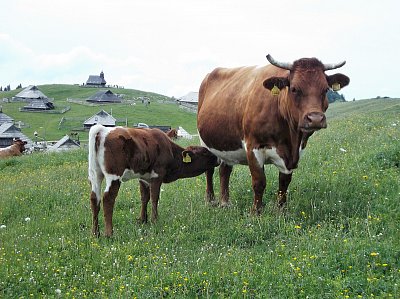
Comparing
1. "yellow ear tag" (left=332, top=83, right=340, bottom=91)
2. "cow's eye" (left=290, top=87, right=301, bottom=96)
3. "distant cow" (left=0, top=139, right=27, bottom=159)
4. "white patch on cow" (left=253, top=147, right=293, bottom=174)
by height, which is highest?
"yellow ear tag" (left=332, top=83, right=340, bottom=91)

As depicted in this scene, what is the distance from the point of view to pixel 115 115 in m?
87.4

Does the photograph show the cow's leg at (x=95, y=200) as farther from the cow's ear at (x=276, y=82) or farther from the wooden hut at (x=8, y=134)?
the wooden hut at (x=8, y=134)

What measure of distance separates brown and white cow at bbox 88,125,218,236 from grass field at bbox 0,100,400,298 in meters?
0.61

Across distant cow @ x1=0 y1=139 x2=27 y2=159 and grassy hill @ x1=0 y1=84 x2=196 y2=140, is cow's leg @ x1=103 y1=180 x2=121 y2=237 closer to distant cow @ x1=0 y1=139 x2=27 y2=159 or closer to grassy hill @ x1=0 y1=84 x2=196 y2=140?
distant cow @ x1=0 y1=139 x2=27 y2=159

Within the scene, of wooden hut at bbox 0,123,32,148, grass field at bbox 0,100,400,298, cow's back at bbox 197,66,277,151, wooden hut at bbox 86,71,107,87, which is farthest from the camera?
wooden hut at bbox 86,71,107,87

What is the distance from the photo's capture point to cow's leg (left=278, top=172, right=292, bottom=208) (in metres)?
9.05

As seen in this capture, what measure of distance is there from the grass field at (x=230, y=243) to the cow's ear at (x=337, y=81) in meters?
2.03

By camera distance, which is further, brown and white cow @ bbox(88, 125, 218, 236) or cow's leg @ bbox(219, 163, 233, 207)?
cow's leg @ bbox(219, 163, 233, 207)

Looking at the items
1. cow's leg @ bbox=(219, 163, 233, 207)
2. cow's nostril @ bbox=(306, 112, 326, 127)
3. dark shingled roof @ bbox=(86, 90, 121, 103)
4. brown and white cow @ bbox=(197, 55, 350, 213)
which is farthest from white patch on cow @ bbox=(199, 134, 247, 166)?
dark shingled roof @ bbox=(86, 90, 121, 103)

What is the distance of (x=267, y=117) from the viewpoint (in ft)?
28.4

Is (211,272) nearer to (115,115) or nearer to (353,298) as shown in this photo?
(353,298)

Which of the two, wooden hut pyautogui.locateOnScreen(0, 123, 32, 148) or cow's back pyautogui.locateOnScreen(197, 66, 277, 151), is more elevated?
cow's back pyautogui.locateOnScreen(197, 66, 277, 151)

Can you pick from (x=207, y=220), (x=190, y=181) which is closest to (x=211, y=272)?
(x=207, y=220)

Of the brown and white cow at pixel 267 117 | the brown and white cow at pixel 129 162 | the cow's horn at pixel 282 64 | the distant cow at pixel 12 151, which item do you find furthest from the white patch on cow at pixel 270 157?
the distant cow at pixel 12 151
